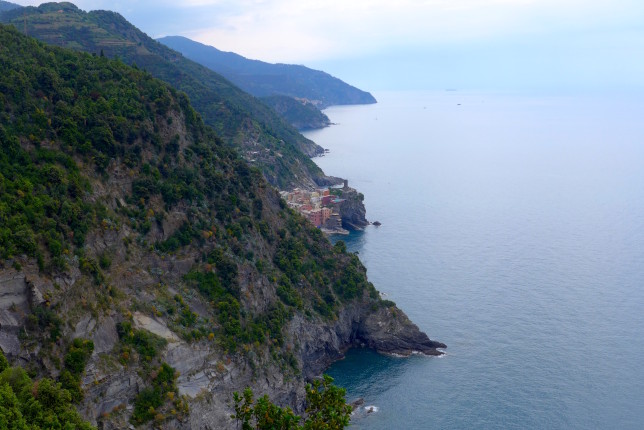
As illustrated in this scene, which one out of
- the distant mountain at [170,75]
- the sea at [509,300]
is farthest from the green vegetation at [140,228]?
the distant mountain at [170,75]

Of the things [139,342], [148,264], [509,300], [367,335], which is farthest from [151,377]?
[509,300]

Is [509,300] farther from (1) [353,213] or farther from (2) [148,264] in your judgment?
(2) [148,264]

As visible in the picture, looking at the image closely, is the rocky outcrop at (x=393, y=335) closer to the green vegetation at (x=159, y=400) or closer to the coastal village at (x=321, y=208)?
the green vegetation at (x=159, y=400)

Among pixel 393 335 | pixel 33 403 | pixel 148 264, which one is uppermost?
pixel 148 264

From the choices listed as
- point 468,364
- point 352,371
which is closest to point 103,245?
point 352,371

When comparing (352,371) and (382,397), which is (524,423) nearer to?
(382,397)

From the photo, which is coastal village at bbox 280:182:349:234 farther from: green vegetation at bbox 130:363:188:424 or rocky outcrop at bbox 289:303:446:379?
green vegetation at bbox 130:363:188:424
